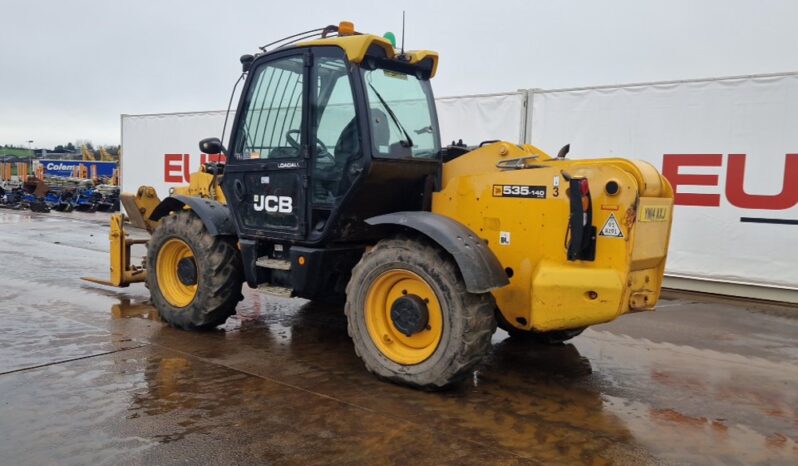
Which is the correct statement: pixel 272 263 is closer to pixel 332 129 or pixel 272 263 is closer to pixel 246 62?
pixel 332 129

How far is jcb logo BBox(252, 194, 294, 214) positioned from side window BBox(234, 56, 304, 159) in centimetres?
36

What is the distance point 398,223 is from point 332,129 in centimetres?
107

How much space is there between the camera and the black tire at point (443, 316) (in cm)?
433

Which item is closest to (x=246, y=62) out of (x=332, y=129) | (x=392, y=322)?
(x=332, y=129)

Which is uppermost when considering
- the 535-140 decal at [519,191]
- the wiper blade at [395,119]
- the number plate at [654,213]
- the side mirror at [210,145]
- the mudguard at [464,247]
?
the wiper blade at [395,119]

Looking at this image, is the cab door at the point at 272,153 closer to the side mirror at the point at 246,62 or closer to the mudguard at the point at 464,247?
the side mirror at the point at 246,62

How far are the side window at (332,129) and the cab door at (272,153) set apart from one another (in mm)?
99

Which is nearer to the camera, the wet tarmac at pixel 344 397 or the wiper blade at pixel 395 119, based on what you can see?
the wet tarmac at pixel 344 397

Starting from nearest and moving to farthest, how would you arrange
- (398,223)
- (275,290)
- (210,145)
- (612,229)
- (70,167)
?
(612,229), (398,223), (275,290), (210,145), (70,167)

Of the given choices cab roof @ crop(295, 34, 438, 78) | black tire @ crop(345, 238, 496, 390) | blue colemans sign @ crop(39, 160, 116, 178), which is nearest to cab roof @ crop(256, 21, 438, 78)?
cab roof @ crop(295, 34, 438, 78)

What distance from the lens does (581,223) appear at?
4293 mm

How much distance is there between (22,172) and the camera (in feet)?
116

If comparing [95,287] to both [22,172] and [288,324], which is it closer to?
[288,324]

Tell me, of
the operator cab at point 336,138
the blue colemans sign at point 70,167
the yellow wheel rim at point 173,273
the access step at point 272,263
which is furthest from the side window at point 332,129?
the blue colemans sign at point 70,167
